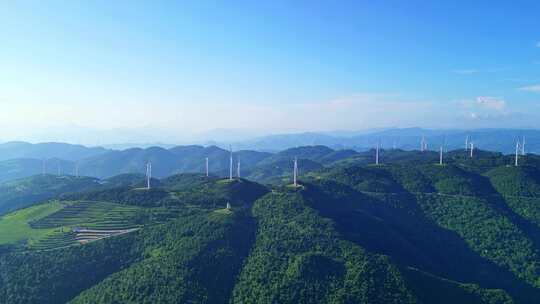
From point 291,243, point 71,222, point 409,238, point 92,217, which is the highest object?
point 92,217

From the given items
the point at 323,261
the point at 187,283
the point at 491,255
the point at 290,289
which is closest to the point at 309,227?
the point at 323,261

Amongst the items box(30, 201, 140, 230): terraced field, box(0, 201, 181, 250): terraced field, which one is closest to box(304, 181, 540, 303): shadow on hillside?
box(0, 201, 181, 250): terraced field

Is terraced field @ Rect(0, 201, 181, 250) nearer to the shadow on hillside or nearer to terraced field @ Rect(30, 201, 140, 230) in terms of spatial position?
terraced field @ Rect(30, 201, 140, 230)

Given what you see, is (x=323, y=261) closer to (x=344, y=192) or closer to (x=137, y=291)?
(x=137, y=291)

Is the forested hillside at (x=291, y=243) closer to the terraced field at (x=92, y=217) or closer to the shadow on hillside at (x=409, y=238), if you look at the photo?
the shadow on hillside at (x=409, y=238)

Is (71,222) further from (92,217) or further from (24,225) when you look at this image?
(24,225)

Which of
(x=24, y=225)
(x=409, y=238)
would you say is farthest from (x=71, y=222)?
(x=409, y=238)

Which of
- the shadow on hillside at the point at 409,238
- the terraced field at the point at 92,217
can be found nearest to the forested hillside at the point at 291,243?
the shadow on hillside at the point at 409,238

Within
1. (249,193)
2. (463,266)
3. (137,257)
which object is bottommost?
(463,266)
